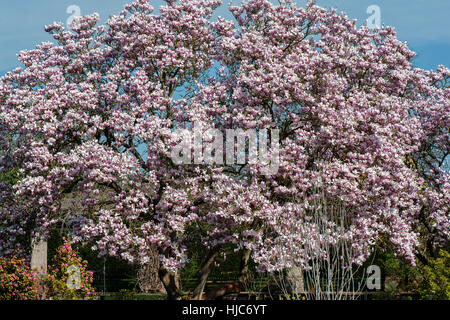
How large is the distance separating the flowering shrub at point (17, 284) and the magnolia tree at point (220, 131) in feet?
4.83

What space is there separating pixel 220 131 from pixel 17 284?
26.9 feet

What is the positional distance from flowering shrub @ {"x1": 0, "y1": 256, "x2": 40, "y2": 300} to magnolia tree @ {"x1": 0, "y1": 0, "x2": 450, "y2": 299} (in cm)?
147

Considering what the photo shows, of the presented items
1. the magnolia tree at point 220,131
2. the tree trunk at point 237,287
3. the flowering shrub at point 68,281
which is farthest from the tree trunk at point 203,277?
the flowering shrub at point 68,281

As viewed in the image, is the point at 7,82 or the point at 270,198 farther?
the point at 7,82

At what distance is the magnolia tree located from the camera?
1550 centimetres

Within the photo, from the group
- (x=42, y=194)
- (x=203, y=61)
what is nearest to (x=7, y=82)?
(x=42, y=194)

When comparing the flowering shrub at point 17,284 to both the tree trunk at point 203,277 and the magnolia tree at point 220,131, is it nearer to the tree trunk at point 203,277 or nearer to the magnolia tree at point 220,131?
the magnolia tree at point 220,131

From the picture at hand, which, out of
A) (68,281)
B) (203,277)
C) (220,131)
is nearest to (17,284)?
(68,281)

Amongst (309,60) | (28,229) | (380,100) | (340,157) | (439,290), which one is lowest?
(439,290)

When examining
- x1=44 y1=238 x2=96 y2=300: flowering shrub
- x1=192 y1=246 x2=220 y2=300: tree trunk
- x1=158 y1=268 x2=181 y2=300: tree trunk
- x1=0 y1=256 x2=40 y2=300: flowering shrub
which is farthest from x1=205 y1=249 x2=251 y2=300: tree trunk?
x1=0 y1=256 x2=40 y2=300: flowering shrub

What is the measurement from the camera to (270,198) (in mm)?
16297

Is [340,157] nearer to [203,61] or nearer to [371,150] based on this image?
[371,150]

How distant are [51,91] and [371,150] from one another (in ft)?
34.7

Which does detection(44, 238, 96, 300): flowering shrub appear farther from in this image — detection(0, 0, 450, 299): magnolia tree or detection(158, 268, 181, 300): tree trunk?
detection(158, 268, 181, 300): tree trunk
